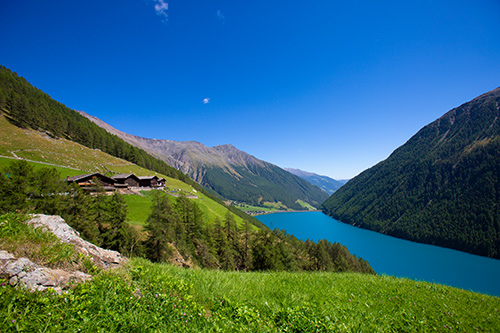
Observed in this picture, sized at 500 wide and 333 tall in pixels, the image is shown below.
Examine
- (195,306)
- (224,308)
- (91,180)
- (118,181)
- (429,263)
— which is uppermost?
(195,306)

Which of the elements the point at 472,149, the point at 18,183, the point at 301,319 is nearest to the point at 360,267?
the point at 301,319

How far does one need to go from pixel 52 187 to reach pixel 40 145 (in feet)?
156

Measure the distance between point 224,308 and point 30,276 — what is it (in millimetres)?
3918

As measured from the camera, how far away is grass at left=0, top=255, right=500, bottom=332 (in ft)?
9.99

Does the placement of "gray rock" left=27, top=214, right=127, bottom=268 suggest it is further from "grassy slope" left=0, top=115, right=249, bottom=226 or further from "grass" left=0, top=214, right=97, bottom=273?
"grassy slope" left=0, top=115, right=249, bottom=226

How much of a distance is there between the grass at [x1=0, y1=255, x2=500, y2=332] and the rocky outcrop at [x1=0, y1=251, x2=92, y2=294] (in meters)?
0.25

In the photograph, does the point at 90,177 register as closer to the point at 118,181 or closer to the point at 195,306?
the point at 118,181

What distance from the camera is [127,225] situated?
82.9ft

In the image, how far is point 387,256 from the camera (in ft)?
374

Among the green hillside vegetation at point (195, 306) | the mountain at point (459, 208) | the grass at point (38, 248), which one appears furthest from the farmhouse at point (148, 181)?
the mountain at point (459, 208)

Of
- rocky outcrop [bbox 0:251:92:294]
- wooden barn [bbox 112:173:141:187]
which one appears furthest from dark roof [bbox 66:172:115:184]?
rocky outcrop [bbox 0:251:92:294]

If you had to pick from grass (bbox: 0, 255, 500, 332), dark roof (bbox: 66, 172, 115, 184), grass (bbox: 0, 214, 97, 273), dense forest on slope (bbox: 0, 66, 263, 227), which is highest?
dense forest on slope (bbox: 0, 66, 263, 227)

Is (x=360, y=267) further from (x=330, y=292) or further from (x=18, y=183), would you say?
(x=18, y=183)

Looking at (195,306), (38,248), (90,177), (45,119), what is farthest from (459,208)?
(45,119)
